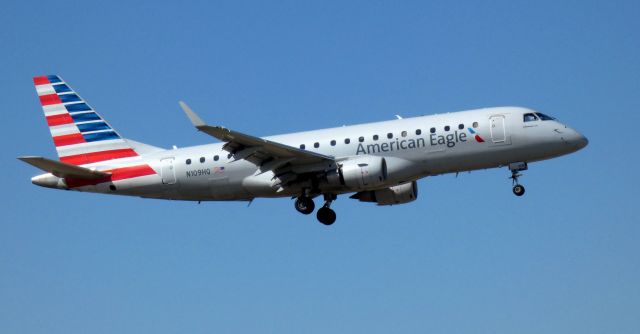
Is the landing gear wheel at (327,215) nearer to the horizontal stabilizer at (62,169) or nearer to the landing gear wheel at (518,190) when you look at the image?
the landing gear wheel at (518,190)

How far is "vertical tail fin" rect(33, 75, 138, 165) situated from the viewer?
53906mm

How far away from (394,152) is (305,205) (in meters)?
4.76

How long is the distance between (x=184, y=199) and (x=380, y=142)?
31.8ft

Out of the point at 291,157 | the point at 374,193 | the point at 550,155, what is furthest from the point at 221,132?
the point at 550,155

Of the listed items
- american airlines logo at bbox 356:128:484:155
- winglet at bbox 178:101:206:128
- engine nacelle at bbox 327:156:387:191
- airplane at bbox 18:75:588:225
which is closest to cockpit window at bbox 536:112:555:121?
airplane at bbox 18:75:588:225

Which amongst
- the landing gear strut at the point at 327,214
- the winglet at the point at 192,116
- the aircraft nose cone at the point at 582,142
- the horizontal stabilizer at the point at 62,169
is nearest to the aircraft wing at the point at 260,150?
the winglet at the point at 192,116

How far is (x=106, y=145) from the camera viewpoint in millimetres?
54094

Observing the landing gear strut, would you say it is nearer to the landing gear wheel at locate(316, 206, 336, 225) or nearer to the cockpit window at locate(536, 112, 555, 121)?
the landing gear wheel at locate(316, 206, 336, 225)

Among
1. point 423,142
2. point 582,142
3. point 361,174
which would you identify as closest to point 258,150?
point 361,174

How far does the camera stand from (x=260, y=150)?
4812 cm

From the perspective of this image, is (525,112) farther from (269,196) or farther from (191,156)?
(191,156)

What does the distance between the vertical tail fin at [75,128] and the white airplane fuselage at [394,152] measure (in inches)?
138

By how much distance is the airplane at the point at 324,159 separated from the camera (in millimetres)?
47906

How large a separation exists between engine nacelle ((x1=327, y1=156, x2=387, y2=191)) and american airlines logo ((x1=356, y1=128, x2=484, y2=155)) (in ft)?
2.28
